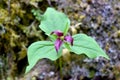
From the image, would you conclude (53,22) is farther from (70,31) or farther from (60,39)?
(70,31)

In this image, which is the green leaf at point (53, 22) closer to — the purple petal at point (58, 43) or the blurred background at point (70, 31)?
the purple petal at point (58, 43)

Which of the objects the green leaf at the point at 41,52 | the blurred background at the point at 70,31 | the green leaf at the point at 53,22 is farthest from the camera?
the blurred background at the point at 70,31

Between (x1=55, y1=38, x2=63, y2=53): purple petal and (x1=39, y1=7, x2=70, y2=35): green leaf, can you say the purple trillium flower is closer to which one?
(x1=55, y1=38, x2=63, y2=53): purple petal

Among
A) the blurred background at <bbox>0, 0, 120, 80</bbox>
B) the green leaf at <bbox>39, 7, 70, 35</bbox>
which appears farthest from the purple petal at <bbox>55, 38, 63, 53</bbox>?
the blurred background at <bbox>0, 0, 120, 80</bbox>

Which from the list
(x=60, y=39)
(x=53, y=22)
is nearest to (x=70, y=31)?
(x=53, y=22)

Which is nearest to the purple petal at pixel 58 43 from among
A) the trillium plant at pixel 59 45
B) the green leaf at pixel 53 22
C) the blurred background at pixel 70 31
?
the trillium plant at pixel 59 45
